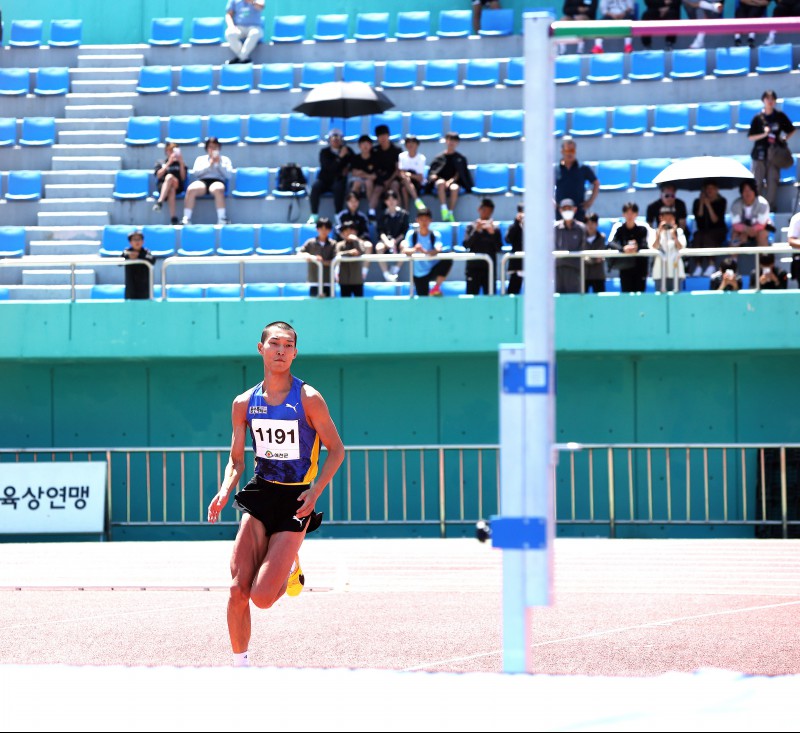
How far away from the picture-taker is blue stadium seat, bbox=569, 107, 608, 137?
22.6 m

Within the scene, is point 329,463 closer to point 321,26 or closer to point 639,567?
point 639,567

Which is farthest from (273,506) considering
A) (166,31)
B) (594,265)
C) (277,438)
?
(166,31)

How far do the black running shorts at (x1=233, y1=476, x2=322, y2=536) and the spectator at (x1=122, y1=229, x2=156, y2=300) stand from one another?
1134 cm

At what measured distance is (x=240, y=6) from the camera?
24.9 m

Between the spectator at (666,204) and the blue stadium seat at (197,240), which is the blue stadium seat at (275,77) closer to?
the blue stadium seat at (197,240)

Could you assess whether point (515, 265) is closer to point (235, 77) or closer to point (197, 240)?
point (197, 240)

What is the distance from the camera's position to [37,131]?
24.1 m

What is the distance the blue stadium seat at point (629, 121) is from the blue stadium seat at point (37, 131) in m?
9.68

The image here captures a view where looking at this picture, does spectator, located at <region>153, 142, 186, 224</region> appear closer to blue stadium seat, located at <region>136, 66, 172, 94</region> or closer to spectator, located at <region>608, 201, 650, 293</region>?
blue stadium seat, located at <region>136, 66, 172, 94</region>

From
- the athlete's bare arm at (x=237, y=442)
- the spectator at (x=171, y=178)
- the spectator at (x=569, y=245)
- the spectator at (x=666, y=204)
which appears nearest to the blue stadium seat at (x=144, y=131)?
the spectator at (x=171, y=178)

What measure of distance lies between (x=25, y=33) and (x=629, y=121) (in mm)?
12046

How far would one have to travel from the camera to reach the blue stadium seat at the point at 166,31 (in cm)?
2638

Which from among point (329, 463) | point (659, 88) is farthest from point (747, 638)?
point (659, 88)

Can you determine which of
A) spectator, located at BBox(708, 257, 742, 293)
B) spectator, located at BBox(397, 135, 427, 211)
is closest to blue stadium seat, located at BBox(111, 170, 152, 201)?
spectator, located at BBox(397, 135, 427, 211)
